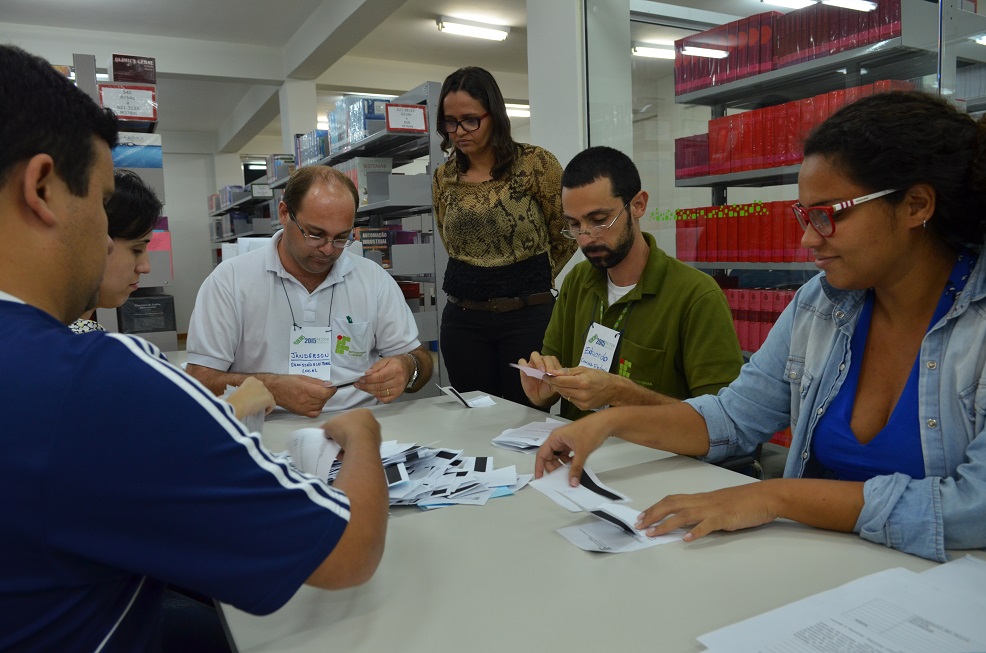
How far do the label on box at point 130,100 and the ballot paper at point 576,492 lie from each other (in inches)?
110

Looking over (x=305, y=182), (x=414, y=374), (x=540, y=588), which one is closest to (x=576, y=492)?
(x=540, y=588)

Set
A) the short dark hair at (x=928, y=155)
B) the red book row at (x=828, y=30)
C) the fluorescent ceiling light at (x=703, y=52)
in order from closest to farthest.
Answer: the short dark hair at (x=928, y=155), the red book row at (x=828, y=30), the fluorescent ceiling light at (x=703, y=52)

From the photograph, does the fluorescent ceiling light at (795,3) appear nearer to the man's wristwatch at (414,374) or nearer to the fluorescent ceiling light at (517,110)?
the man's wristwatch at (414,374)

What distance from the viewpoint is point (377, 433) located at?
1130mm

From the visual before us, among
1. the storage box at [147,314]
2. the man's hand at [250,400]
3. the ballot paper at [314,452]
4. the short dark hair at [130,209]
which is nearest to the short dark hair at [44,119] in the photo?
the ballot paper at [314,452]

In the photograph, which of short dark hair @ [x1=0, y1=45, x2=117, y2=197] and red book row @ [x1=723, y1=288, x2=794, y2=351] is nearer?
short dark hair @ [x1=0, y1=45, x2=117, y2=197]

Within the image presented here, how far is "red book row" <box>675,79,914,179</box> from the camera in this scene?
10.2 feet

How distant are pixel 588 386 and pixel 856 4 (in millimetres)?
2408

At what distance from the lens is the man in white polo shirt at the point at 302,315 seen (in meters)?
A: 2.10

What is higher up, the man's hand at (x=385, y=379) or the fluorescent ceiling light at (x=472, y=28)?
the fluorescent ceiling light at (x=472, y=28)

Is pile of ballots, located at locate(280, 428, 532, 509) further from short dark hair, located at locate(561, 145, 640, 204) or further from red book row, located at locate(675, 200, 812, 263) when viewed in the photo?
red book row, located at locate(675, 200, 812, 263)

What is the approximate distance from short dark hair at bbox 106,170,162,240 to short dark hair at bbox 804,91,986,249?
1.81 meters

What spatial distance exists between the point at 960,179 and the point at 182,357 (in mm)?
3647

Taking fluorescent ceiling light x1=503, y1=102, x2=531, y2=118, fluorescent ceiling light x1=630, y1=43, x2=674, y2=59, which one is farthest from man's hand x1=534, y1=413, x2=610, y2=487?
fluorescent ceiling light x1=503, y1=102, x2=531, y2=118
